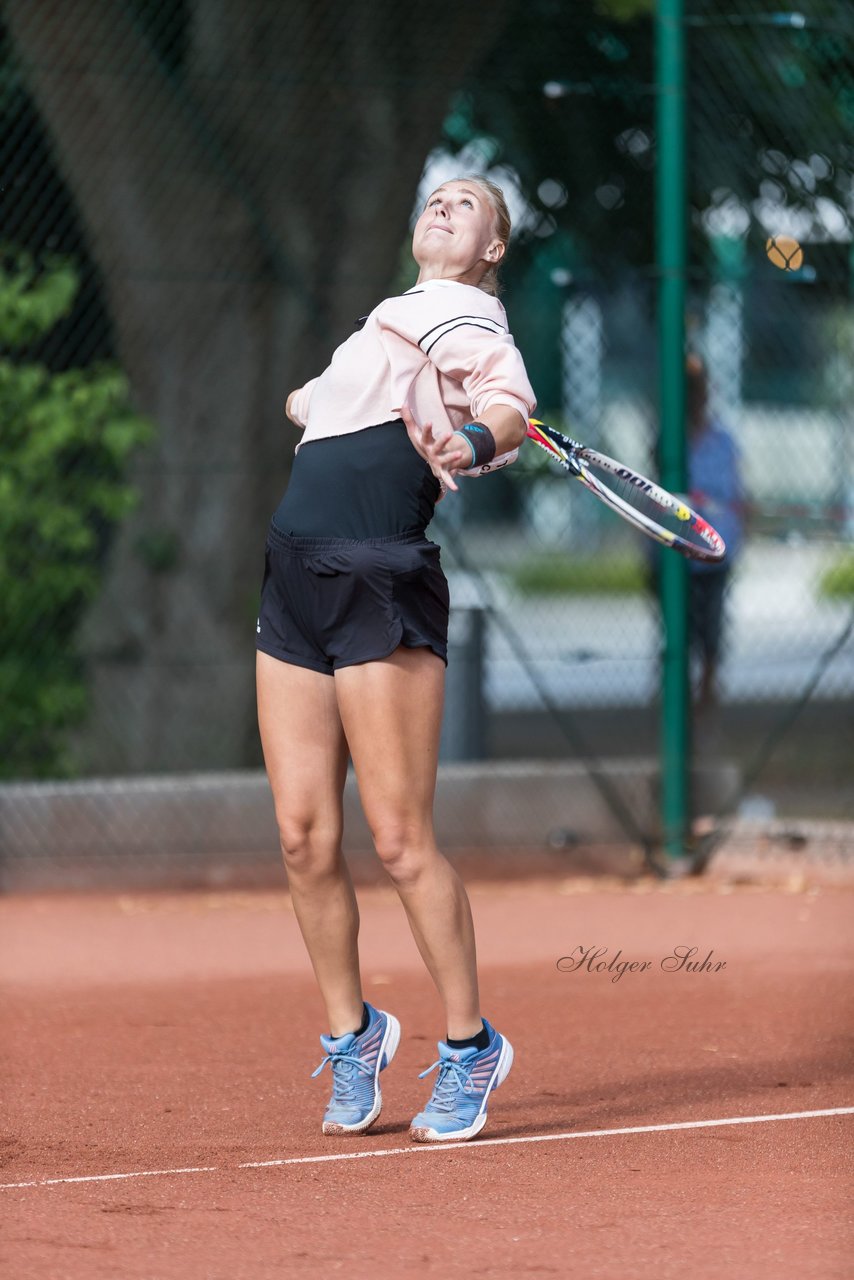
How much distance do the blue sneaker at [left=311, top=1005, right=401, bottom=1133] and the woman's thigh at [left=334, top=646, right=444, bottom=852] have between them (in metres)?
0.47

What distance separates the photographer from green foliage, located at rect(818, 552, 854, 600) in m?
10.2

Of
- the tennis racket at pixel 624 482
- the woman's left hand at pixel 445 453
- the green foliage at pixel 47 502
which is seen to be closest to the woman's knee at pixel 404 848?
the woman's left hand at pixel 445 453

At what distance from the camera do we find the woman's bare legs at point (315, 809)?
14.3 feet

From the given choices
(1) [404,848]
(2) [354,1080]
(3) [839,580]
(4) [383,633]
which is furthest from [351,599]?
(3) [839,580]

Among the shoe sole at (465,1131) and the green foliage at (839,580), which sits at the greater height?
the green foliage at (839,580)

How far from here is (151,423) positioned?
353 inches

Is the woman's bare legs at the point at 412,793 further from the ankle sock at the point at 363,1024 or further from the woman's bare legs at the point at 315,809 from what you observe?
the ankle sock at the point at 363,1024

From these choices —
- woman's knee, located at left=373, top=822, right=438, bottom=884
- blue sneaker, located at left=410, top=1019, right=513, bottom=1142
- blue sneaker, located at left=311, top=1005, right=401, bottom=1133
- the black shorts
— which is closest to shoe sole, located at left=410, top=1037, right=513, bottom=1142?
blue sneaker, located at left=410, top=1019, right=513, bottom=1142

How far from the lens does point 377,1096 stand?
14.5 ft

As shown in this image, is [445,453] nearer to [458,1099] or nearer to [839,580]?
[458,1099]

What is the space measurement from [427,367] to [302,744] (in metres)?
0.84

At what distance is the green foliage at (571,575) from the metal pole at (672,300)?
275cm

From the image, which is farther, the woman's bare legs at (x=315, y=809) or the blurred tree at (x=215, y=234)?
the blurred tree at (x=215, y=234)

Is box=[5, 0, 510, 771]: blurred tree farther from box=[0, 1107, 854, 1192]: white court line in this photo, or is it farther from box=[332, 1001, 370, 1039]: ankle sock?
box=[0, 1107, 854, 1192]: white court line
